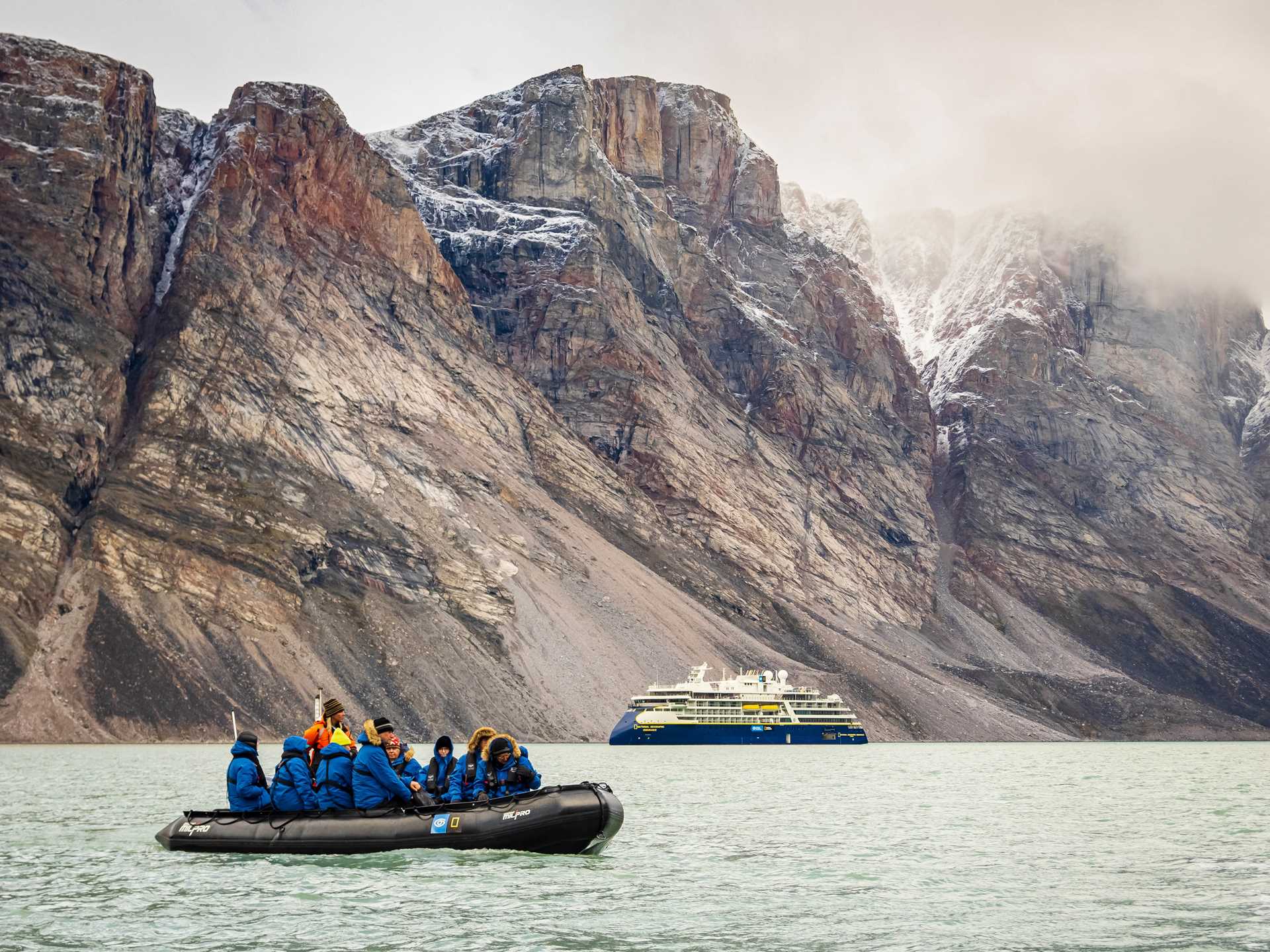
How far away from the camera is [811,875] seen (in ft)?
112

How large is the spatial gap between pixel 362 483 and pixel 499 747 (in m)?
104

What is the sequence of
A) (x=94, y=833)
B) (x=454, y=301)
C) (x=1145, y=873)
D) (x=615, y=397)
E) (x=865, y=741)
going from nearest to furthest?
1. (x=1145, y=873)
2. (x=94, y=833)
3. (x=865, y=741)
4. (x=454, y=301)
5. (x=615, y=397)

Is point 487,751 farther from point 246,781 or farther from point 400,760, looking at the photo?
point 246,781

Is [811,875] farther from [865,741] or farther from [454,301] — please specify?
[454,301]

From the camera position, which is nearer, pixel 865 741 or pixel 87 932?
pixel 87 932

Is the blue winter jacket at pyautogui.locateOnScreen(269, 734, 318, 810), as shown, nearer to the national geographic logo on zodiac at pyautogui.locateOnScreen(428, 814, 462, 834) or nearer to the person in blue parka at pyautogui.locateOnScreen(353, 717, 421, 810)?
the person in blue parka at pyautogui.locateOnScreen(353, 717, 421, 810)

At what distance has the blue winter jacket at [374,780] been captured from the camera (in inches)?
1355

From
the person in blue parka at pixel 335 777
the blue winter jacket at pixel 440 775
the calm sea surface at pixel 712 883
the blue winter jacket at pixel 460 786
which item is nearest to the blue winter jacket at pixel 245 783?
the calm sea surface at pixel 712 883

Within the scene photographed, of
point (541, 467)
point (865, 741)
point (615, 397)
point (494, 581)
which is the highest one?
point (615, 397)

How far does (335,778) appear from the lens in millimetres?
34812

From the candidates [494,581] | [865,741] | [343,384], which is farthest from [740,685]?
[343,384]

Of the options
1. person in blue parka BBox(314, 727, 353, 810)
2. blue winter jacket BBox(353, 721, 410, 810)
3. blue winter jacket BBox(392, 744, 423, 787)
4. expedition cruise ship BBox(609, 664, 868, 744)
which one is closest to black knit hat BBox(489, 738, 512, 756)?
blue winter jacket BBox(392, 744, 423, 787)

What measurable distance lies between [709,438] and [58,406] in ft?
274

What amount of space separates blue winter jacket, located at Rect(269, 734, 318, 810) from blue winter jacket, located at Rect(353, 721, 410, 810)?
1212 mm
